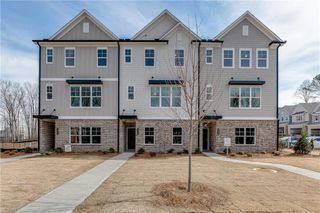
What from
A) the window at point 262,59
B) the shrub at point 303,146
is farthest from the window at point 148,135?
the shrub at point 303,146

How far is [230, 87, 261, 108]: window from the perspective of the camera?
21203 millimetres

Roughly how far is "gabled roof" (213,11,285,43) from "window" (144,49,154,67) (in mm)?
6157

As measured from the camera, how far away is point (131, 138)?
23219 millimetres

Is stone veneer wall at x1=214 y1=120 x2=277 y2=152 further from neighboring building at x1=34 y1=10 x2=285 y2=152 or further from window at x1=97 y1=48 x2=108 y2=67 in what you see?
window at x1=97 y1=48 x2=108 y2=67

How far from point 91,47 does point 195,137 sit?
1248 centimetres

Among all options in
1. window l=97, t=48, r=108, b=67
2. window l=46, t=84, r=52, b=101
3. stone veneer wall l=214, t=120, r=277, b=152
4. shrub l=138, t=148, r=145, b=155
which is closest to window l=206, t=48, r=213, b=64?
stone veneer wall l=214, t=120, r=277, b=152

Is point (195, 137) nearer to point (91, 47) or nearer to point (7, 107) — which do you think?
point (91, 47)

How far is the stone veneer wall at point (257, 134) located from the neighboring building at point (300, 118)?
2610 cm

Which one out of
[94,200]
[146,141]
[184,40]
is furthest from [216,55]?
[94,200]

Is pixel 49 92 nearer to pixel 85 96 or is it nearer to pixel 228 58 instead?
pixel 85 96

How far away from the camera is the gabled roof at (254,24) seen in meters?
21.3

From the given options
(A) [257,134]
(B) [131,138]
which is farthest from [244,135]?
(B) [131,138]

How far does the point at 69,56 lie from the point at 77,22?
320 cm

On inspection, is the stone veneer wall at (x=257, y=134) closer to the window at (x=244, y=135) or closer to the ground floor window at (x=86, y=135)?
the window at (x=244, y=135)
